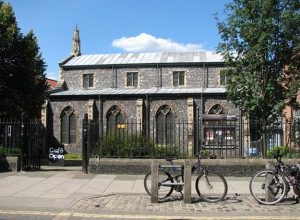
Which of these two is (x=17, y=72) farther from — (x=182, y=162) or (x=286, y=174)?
(x=286, y=174)

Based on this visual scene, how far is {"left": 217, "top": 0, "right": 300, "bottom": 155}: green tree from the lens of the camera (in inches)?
634

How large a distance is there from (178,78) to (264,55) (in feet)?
101

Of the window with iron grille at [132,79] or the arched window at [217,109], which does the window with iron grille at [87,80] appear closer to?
the window with iron grille at [132,79]

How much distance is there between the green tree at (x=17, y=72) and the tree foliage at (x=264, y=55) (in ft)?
62.8

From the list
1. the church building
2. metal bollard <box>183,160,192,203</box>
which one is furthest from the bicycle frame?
the church building

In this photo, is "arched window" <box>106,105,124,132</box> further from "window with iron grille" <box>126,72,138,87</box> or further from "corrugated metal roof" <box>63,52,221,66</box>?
"corrugated metal roof" <box>63,52,221,66</box>

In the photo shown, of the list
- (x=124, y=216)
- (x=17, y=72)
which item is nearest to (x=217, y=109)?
(x=17, y=72)

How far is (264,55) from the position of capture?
16266mm

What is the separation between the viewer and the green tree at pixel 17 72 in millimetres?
31438

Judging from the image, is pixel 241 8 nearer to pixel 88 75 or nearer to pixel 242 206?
pixel 242 206

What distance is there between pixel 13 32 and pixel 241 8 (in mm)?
20555

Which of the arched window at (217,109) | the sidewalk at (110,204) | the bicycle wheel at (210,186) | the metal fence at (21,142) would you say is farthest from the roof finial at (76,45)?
the bicycle wheel at (210,186)

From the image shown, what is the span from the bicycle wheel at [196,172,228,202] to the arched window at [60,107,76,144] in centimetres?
3606

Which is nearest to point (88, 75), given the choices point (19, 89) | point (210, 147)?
point (19, 89)
